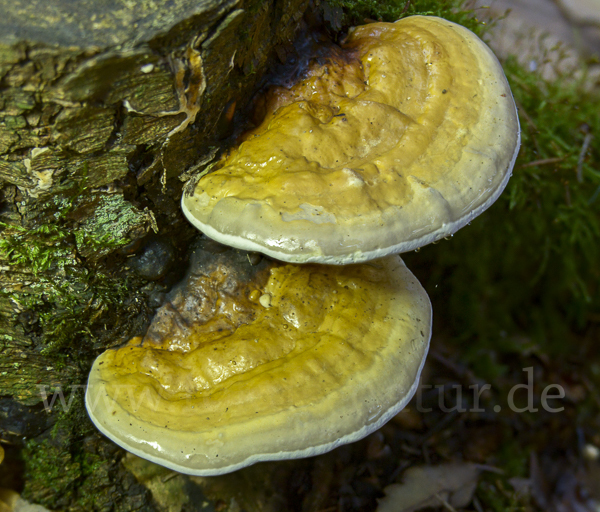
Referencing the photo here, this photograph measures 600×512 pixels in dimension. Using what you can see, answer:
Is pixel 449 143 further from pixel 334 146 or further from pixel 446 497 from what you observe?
pixel 446 497

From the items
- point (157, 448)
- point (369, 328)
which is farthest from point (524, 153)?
point (157, 448)

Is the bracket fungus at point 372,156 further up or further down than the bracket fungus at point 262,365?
further up

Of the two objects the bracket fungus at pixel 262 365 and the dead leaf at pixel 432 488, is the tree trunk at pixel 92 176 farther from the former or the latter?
the dead leaf at pixel 432 488

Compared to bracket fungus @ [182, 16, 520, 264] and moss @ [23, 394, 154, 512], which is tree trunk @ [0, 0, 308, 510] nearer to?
moss @ [23, 394, 154, 512]

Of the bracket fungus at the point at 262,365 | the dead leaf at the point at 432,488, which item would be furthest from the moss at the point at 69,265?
the dead leaf at the point at 432,488

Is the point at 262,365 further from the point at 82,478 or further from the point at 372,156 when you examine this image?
the point at 82,478

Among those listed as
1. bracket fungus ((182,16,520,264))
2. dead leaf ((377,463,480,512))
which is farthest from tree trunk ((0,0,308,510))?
dead leaf ((377,463,480,512))
